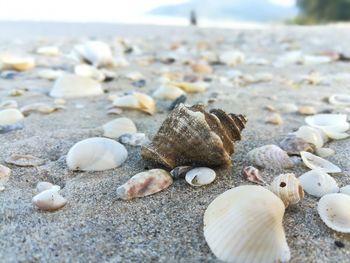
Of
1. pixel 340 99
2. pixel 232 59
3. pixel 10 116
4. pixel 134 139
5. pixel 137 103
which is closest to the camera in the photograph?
pixel 134 139

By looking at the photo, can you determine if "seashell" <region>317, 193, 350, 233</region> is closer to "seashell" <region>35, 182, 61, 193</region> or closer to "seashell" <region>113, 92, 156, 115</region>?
"seashell" <region>35, 182, 61, 193</region>

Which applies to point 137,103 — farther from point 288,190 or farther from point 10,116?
point 288,190

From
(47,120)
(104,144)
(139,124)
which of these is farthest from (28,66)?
(104,144)

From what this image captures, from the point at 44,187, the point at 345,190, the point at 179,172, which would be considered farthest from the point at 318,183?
the point at 44,187

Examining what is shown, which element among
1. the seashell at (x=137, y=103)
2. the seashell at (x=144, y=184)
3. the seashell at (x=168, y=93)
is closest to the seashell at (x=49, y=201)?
the seashell at (x=144, y=184)

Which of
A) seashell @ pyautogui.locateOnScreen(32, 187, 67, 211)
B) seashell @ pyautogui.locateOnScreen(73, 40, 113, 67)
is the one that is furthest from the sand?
seashell @ pyautogui.locateOnScreen(73, 40, 113, 67)

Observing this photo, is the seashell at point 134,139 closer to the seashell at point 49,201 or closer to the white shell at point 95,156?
the white shell at point 95,156

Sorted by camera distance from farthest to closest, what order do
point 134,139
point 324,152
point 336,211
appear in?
point 134,139, point 324,152, point 336,211
